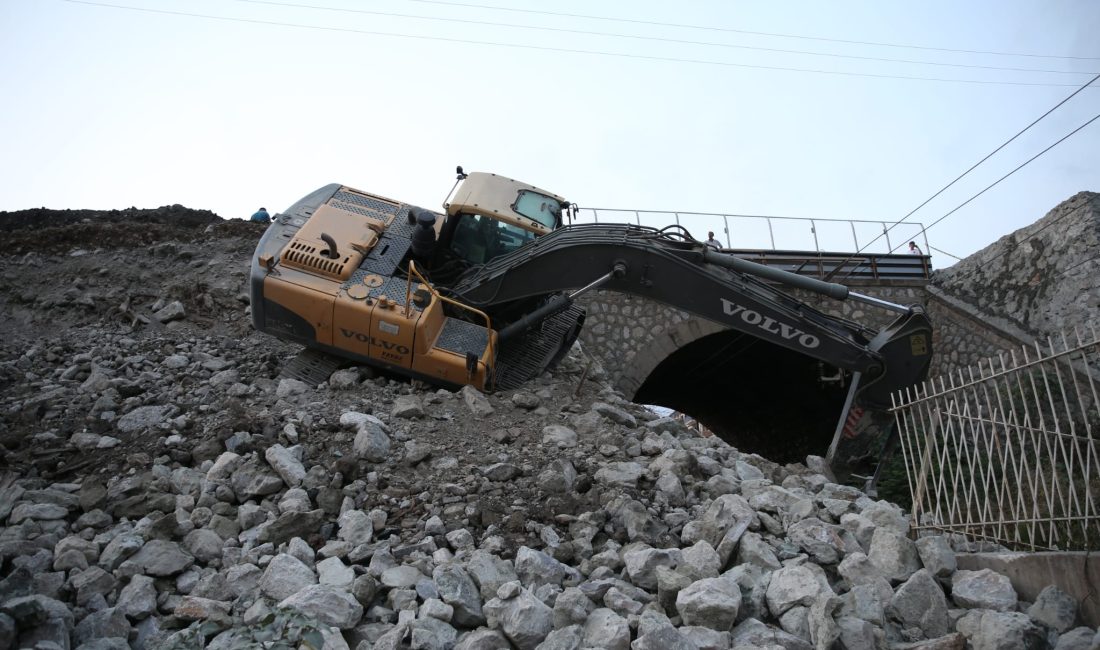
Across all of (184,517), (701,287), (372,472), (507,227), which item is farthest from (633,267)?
(184,517)

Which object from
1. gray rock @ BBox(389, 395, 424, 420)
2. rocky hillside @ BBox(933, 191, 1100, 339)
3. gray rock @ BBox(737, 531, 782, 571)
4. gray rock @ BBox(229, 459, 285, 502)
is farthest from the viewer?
rocky hillside @ BBox(933, 191, 1100, 339)

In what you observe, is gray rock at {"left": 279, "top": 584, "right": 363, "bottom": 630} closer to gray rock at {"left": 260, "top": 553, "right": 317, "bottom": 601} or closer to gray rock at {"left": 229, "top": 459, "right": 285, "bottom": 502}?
gray rock at {"left": 260, "top": 553, "right": 317, "bottom": 601}

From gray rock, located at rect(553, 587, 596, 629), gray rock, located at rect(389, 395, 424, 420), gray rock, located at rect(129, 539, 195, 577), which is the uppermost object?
gray rock, located at rect(389, 395, 424, 420)

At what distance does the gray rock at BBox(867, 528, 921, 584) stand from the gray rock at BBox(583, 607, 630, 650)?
62.8 inches

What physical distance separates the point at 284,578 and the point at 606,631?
167 cm

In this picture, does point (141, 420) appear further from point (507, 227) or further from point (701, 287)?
point (701, 287)

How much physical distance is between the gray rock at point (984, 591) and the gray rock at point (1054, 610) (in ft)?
0.49

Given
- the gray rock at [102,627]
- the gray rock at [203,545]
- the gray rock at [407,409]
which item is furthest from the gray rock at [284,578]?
the gray rock at [407,409]

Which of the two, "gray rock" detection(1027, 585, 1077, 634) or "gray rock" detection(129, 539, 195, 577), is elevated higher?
"gray rock" detection(129, 539, 195, 577)

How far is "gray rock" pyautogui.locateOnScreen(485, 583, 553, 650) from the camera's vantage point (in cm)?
392

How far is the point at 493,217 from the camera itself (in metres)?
7.94

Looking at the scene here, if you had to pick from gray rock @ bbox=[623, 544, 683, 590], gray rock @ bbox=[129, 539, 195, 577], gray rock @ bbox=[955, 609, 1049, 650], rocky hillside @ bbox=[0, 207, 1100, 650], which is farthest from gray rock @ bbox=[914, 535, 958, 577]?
gray rock @ bbox=[129, 539, 195, 577]

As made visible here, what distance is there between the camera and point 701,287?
721 centimetres

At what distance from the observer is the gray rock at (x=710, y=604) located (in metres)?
3.99
